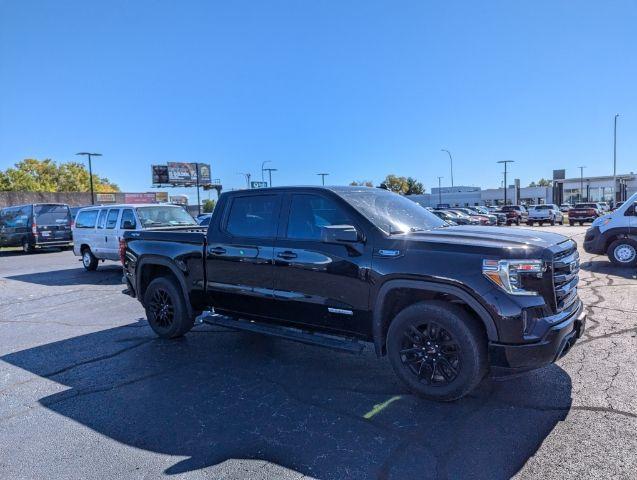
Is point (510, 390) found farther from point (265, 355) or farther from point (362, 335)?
point (265, 355)

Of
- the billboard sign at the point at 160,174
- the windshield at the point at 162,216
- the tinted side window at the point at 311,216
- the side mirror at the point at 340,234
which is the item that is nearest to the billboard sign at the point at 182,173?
the billboard sign at the point at 160,174

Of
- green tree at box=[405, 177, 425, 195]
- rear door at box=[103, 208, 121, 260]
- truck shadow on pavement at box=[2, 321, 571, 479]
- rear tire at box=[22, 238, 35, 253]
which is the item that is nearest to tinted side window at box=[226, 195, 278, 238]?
truck shadow on pavement at box=[2, 321, 571, 479]

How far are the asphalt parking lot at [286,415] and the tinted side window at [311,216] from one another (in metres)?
1.46

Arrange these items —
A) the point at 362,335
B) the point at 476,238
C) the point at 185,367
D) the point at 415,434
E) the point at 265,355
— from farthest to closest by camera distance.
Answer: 1. the point at 265,355
2. the point at 185,367
3. the point at 362,335
4. the point at 476,238
5. the point at 415,434

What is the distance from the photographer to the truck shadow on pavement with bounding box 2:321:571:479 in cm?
319

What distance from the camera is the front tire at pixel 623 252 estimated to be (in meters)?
11.2

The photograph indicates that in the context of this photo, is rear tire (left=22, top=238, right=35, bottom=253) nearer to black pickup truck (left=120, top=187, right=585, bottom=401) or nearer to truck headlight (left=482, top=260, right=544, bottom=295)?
black pickup truck (left=120, top=187, right=585, bottom=401)

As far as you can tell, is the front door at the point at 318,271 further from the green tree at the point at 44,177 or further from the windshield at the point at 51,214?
the green tree at the point at 44,177

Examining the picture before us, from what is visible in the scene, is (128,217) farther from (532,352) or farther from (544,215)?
(544,215)

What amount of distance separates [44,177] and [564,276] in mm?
104046

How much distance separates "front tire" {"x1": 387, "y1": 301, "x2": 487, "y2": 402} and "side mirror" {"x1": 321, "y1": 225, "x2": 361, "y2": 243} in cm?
80

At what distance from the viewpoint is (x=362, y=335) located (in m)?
4.38

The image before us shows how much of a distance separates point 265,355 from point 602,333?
4.18 m

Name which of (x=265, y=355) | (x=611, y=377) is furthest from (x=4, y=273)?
(x=611, y=377)
